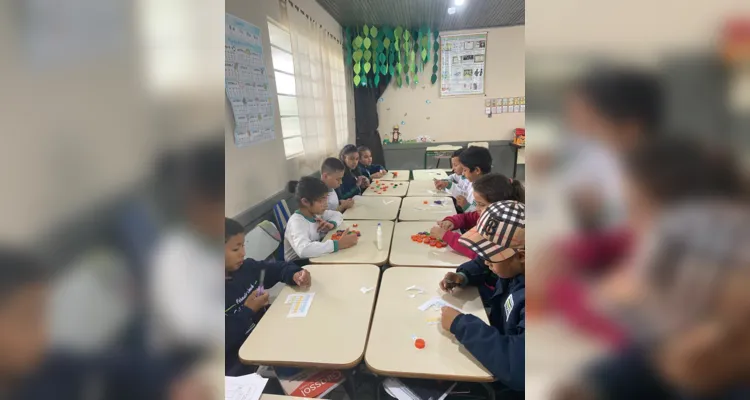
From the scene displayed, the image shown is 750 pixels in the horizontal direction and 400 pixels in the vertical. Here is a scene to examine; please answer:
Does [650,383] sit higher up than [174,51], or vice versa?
[174,51]

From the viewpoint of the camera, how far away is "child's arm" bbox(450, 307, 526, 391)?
3.18ft

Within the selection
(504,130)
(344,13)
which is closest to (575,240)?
(344,13)

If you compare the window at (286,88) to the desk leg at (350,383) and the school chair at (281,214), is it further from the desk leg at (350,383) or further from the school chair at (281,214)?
the desk leg at (350,383)

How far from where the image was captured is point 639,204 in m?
0.21

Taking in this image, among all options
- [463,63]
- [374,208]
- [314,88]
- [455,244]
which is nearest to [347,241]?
[455,244]

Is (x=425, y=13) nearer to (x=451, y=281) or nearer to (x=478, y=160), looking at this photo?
(x=478, y=160)

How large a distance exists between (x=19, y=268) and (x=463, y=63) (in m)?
6.51

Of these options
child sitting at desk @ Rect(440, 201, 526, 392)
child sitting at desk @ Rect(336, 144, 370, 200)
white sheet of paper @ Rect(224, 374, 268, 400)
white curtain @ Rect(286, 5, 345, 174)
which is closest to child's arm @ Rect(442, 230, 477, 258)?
child sitting at desk @ Rect(440, 201, 526, 392)

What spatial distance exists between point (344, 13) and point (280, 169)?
9.24ft

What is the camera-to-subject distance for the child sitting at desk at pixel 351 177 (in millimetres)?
3635

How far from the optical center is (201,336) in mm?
290

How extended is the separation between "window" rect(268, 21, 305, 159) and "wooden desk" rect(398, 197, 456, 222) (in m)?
1.11

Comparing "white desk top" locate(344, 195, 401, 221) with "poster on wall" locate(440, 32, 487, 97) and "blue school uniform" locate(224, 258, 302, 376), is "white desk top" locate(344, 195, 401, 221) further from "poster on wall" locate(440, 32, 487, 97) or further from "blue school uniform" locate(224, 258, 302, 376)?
"poster on wall" locate(440, 32, 487, 97)

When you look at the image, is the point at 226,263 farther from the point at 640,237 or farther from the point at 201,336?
the point at 640,237
